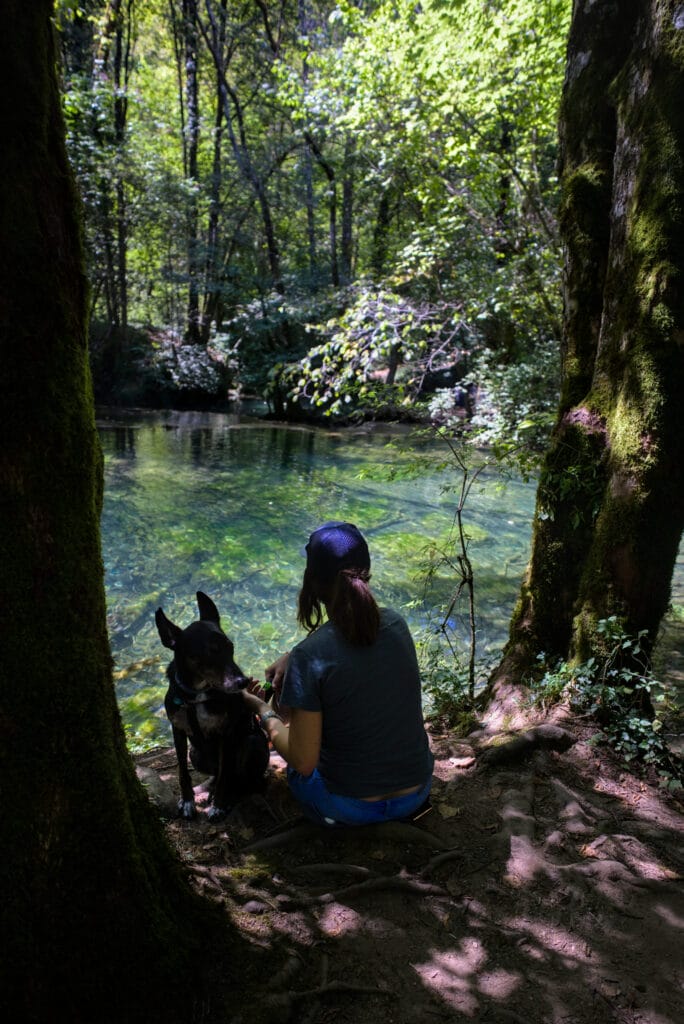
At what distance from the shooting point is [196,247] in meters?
24.4

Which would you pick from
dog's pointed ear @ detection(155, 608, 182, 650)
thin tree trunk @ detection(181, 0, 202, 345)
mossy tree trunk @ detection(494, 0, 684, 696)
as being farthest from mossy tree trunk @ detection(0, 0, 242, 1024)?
thin tree trunk @ detection(181, 0, 202, 345)

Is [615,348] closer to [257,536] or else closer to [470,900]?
[470,900]

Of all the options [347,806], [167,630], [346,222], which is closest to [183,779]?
[167,630]

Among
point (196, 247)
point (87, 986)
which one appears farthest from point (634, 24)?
point (196, 247)

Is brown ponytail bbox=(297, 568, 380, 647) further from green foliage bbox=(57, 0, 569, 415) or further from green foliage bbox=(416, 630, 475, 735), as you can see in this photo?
green foliage bbox=(57, 0, 569, 415)

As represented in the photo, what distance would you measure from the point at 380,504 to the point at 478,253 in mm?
6216

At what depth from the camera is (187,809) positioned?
3.49 m

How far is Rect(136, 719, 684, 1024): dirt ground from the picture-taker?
7.22 feet

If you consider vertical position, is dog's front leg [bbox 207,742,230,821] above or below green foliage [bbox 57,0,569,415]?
below

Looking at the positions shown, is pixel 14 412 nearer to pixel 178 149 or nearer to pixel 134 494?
pixel 134 494

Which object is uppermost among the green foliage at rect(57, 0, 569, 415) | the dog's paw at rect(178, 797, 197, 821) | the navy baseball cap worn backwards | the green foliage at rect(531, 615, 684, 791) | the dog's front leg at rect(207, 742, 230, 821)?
the green foliage at rect(57, 0, 569, 415)

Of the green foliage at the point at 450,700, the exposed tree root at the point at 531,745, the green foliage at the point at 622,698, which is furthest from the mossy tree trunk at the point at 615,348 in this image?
the exposed tree root at the point at 531,745

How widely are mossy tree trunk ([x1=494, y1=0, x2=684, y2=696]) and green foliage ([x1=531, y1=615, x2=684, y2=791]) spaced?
0.14m

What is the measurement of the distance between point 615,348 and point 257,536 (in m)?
8.07
